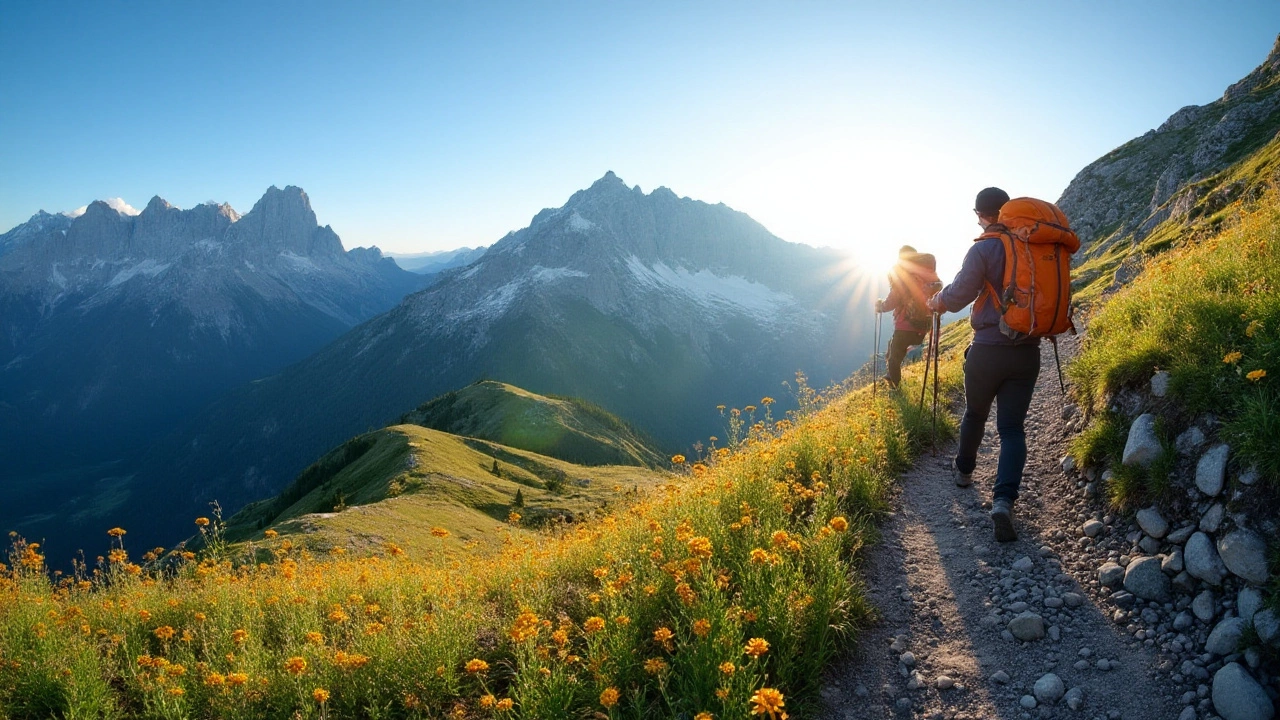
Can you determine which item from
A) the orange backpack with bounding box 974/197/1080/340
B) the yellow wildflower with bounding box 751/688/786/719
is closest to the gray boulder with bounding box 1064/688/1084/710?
the yellow wildflower with bounding box 751/688/786/719

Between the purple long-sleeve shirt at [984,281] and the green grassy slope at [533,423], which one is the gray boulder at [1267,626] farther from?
the green grassy slope at [533,423]

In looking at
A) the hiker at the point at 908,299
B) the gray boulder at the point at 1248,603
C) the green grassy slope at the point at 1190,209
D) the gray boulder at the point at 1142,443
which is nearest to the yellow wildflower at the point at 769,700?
the gray boulder at the point at 1248,603

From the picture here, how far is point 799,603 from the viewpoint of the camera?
4.77 metres

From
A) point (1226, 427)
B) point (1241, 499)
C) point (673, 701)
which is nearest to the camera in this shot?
point (673, 701)

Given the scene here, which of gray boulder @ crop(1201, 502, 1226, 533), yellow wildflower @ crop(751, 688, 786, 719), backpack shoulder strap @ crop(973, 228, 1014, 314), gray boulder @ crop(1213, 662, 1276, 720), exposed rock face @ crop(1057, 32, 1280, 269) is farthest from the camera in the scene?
exposed rock face @ crop(1057, 32, 1280, 269)

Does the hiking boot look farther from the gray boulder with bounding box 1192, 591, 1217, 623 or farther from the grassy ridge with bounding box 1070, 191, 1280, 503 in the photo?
the gray boulder with bounding box 1192, 591, 1217, 623

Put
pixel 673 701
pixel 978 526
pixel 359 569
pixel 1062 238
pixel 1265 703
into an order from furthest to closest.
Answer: pixel 359 569
pixel 978 526
pixel 1062 238
pixel 673 701
pixel 1265 703

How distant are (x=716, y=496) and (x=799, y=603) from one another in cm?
242

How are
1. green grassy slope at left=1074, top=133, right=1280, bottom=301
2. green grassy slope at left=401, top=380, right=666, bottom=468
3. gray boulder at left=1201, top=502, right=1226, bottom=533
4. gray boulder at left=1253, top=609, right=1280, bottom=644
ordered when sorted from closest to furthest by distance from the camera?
gray boulder at left=1253, top=609, right=1280, bottom=644 < gray boulder at left=1201, top=502, right=1226, bottom=533 < green grassy slope at left=1074, top=133, right=1280, bottom=301 < green grassy slope at left=401, top=380, right=666, bottom=468

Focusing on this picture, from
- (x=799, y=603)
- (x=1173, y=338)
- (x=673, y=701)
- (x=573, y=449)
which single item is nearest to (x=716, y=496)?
(x=799, y=603)

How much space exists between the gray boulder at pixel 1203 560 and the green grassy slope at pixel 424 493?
7.90 m

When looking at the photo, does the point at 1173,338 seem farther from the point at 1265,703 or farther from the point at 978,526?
the point at 1265,703

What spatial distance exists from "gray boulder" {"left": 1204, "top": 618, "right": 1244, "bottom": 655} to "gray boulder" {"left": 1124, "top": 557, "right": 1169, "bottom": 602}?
2.21 ft

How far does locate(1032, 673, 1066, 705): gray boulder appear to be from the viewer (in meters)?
4.39
